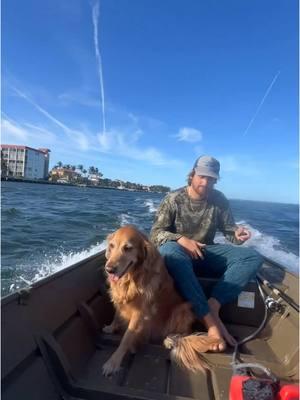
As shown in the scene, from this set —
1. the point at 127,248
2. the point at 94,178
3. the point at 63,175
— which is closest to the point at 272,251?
the point at 127,248

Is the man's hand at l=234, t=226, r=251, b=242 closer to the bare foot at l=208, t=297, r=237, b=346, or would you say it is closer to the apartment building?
the bare foot at l=208, t=297, r=237, b=346

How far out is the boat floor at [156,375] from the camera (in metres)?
2.22

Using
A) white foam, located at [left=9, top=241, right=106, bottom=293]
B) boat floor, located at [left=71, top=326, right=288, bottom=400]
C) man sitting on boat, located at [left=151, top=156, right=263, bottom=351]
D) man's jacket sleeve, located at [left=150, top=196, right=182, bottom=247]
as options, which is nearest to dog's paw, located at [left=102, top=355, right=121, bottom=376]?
boat floor, located at [left=71, top=326, right=288, bottom=400]

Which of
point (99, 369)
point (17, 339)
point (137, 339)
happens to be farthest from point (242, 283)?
point (17, 339)

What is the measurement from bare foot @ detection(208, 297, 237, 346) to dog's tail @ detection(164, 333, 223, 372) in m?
0.20

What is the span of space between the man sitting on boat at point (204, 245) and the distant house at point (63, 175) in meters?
Answer: 109

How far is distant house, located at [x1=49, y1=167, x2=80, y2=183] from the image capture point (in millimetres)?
112625

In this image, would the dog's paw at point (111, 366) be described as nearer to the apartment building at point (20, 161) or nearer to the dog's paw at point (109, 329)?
the dog's paw at point (109, 329)

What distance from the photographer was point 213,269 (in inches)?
149

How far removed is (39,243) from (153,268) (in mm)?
8016

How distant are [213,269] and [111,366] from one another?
1.64 metres

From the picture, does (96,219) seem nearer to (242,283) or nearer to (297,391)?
(242,283)

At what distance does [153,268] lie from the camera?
3.00 metres

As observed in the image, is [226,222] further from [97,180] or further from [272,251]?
[97,180]
